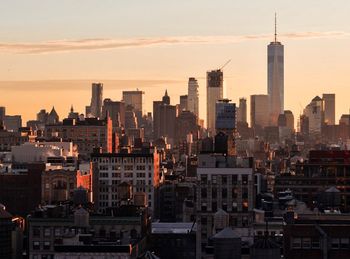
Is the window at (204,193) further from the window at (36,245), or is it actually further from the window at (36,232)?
the window at (36,245)

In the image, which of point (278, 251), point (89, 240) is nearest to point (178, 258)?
point (89, 240)

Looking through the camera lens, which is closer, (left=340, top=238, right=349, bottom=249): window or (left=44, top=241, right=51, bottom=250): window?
(left=340, top=238, right=349, bottom=249): window

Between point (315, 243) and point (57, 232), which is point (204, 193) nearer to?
point (57, 232)

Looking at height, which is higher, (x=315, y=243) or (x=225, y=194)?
(x=225, y=194)

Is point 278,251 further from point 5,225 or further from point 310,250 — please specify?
point 5,225

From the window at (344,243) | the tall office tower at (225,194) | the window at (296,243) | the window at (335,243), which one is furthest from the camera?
the tall office tower at (225,194)

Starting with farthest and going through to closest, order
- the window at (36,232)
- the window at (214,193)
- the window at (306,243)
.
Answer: the window at (214,193)
the window at (36,232)
the window at (306,243)

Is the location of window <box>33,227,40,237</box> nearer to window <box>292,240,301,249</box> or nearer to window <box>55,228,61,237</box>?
window <box>55,228,61,237</box>

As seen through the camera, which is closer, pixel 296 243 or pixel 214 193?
pixel 296 243

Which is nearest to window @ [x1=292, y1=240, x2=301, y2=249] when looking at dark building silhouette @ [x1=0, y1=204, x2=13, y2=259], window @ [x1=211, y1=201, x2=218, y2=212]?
window @ [x1=211, y1=201, x2=218, y2=212]

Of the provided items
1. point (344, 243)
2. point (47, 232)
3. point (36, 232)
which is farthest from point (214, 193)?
point (344, 243)

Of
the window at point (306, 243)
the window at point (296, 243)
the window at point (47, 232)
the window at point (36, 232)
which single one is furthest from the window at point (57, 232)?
the window at point (306, 243)
